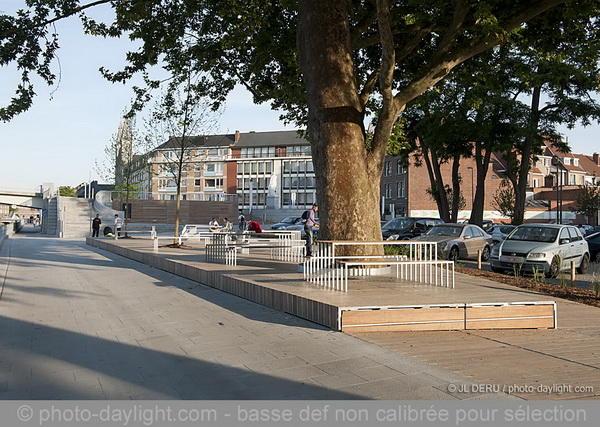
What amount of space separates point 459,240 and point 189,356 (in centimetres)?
1607

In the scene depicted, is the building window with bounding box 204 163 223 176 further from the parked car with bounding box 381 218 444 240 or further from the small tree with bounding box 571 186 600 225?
the parked car with bounding box 381 218 444 240

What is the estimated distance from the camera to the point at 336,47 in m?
12.5

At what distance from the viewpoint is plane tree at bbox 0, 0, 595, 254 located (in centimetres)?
1212

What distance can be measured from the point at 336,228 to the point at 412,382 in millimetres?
7137

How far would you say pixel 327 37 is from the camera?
41.1 ft

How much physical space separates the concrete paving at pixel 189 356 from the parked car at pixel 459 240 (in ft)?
37.2

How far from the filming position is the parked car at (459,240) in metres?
20.4

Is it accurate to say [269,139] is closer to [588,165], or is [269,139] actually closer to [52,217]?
[588,165]

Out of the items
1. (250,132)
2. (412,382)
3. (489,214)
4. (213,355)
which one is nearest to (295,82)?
(213,355)

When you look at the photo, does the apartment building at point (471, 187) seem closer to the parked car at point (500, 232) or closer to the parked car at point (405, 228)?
the parked car at point (500, 232)

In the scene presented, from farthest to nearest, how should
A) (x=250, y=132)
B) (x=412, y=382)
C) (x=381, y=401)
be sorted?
(x=250, y=132) < (x=412, y=382) < (x=381, y=401)

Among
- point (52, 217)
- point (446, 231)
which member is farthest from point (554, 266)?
point (52, 217)

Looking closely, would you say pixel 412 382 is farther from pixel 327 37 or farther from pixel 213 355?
pixel 327 37

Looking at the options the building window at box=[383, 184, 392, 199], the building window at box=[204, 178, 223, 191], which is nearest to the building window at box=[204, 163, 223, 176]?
the building window at box=[204, 178, 223, 191]
